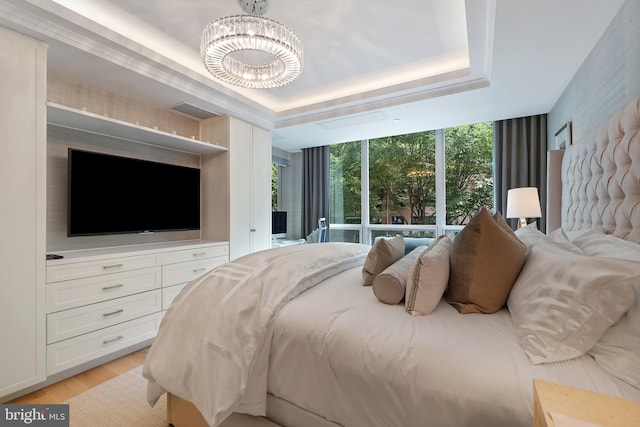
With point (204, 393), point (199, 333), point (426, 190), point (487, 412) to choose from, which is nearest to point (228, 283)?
point (199, 333)

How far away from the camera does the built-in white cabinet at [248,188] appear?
3.58 m

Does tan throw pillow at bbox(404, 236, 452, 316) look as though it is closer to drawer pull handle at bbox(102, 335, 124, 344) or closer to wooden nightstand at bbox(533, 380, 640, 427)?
wooden nightstand at bbox(533, 380, 640, 427)

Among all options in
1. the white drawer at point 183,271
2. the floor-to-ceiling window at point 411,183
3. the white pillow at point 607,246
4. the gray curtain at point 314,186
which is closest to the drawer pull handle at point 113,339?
the white drawer at point 183,271

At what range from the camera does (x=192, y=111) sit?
3396 mm

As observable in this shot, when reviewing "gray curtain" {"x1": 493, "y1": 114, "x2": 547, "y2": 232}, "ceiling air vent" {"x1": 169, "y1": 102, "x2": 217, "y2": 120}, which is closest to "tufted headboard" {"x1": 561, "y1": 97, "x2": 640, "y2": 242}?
"gray curtain" {"x1": 493, "y1": 114, "x2": 547, "y2": 232}

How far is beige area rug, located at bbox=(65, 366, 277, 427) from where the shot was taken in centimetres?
164

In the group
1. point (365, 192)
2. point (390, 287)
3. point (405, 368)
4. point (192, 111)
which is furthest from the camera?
point (365, 192)

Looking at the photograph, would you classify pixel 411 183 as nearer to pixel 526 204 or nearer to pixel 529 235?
pixel 526 204

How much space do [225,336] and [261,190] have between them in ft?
9.57

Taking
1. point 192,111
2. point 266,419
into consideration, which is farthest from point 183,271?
point 266,419

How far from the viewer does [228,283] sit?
57.9 inches

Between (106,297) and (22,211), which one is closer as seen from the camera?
(22,211)

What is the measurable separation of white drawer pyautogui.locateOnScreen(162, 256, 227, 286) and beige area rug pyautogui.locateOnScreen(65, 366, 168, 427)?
924 mm

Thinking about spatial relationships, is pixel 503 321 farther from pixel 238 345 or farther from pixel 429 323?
pixel 238 345
